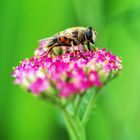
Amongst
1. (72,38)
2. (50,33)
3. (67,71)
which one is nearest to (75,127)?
(67,71)

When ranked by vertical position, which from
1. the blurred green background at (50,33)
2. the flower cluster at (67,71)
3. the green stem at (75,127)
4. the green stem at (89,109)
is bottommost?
the green stem at (75,127)

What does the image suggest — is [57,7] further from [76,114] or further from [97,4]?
[76,114]

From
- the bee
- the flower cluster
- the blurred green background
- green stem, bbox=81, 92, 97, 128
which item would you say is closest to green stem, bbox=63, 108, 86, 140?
green stem, bbox=81, 92, 97, 128

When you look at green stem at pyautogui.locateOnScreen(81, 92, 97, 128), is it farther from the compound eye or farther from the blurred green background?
the blurred green background

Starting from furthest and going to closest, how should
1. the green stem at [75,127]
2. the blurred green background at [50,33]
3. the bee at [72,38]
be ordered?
1. the blurred green background at [50,33]
2. the bee at [72,38]
3. the green stem at [75,127]

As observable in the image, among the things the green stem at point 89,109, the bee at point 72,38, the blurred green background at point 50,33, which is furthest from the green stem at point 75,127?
the blurred green background at point 50,33

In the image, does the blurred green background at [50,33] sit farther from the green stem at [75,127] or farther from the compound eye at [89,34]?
the green stem at [75,127]

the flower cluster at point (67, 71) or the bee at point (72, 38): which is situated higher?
the bee at point (72, 38)
